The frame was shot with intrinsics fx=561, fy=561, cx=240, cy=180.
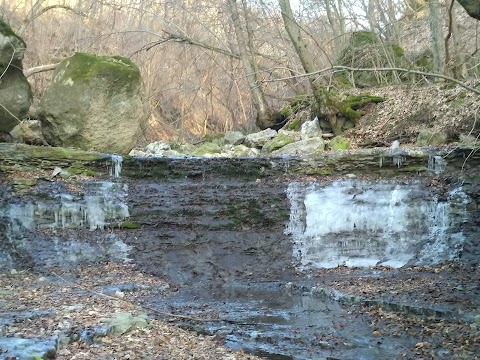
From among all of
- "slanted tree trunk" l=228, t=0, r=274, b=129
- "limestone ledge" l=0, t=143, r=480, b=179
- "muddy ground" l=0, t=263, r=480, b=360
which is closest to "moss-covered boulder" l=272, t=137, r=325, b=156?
"limestone ledge" l=0, t=143, r=480, b=179

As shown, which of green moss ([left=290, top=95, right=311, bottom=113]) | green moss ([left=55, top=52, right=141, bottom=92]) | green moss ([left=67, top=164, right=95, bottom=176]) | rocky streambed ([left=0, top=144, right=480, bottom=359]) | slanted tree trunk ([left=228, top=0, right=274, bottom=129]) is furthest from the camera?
slanted tree trunk ([left=228, top=0, right=274, bottom=129])

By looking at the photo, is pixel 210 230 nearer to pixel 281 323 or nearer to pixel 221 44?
pixel 281 323

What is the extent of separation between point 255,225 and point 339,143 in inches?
171

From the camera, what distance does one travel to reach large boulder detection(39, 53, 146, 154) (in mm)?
11633

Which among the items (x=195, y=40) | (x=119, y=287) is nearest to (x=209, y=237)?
(x=119, y=287)

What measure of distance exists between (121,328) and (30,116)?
429 inches

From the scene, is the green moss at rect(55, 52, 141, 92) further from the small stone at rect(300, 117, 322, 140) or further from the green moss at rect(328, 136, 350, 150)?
the green moss at rect(328, 136, 350, 150)

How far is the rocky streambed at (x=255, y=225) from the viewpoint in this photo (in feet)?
24.6

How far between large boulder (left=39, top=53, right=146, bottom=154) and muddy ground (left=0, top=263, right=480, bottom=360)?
13.3 feet

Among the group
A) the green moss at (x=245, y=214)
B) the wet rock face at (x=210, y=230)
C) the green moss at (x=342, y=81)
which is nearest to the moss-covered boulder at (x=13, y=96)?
the wet rock face at (x=210, y=230)

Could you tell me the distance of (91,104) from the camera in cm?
1166

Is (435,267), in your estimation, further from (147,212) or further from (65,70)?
(65,70)

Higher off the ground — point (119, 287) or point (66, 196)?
point (66, 196)

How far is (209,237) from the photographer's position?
949cm
